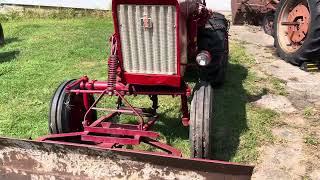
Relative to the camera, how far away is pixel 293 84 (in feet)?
22.8

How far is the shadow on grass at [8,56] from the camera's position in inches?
349

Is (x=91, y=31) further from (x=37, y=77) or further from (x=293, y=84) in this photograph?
(x=293, y=84)

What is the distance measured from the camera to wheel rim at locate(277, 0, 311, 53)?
25.9 feet

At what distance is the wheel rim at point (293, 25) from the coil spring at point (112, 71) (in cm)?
449

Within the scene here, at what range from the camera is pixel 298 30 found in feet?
26.4

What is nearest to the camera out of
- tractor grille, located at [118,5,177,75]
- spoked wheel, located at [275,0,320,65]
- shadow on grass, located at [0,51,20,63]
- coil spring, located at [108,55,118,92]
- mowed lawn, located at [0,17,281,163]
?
tractor grille, located at [118,5,177,75]

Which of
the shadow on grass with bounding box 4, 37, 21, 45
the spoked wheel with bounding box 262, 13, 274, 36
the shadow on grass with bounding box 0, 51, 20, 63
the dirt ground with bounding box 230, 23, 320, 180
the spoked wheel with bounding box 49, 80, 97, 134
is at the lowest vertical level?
the dirt ground with bounding box 230, 23, 320, 180

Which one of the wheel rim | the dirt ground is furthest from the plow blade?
the wheel rim

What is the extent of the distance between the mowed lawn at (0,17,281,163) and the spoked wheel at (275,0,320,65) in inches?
29.1

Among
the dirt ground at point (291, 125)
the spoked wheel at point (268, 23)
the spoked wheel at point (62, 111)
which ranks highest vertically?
the spoked wheel at point (268, 23)

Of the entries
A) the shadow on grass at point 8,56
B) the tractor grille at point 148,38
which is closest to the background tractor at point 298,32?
the tractor grille at point 148,38

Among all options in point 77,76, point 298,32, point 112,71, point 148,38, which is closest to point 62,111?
point 112,71

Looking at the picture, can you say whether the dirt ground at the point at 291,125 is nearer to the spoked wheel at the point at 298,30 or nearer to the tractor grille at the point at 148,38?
the spoked wheel at the point at 298,30

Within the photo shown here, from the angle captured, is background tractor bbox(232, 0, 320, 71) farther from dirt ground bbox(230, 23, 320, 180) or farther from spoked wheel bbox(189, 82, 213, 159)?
spoked wheel bbox(189, 82, 213, 159)
